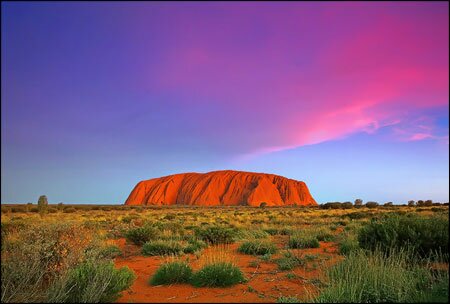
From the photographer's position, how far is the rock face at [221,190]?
99.9 metres

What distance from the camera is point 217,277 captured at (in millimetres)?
6711

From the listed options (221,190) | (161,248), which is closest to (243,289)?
(161,248)

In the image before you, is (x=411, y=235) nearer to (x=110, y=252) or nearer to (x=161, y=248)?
(x=161, y=248)

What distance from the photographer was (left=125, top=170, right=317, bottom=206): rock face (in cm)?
9988

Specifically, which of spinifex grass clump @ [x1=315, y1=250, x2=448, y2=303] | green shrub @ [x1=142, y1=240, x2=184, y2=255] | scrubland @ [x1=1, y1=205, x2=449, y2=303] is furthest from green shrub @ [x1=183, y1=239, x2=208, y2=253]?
spinifex grass clump @ [x1=315, y1=250, x2=448, y2=303]

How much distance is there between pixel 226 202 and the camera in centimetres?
9944

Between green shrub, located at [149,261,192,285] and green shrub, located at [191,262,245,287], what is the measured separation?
28cm

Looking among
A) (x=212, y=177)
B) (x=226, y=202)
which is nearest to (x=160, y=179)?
(x=212, y=177)

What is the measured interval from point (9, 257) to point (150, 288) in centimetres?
285

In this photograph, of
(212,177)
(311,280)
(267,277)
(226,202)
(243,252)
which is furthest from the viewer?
(212,177)

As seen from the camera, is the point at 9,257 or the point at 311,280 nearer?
the point at 9,257

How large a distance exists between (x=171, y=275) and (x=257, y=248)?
192 inches

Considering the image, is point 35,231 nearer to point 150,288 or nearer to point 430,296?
point 150,288

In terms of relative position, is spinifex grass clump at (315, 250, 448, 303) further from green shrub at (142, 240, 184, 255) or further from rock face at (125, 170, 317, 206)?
rock face at (125, 170, 317, 206)
